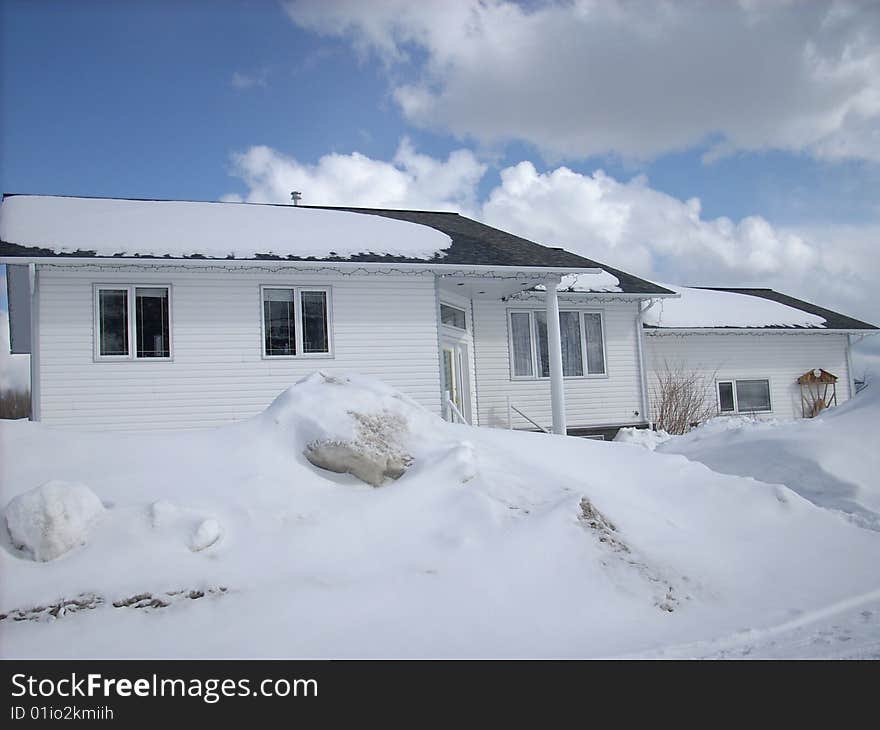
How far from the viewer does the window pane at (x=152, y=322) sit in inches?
471

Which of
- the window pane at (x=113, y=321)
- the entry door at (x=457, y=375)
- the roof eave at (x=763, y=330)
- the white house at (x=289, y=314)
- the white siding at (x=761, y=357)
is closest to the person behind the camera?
the white house at (x=289, y=314)

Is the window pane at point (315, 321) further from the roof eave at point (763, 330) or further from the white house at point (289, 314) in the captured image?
the roof eave at point (763, 330)

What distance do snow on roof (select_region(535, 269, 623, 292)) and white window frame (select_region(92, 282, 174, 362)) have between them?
295 inches

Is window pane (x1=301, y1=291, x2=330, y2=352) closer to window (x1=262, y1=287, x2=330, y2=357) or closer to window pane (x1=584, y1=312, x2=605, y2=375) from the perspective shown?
window (x1=262, y1=287, x2=330, y2=357)

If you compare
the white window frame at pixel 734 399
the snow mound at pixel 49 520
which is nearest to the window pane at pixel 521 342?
the white window frame at pixel 734 399

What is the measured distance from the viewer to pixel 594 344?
54.5 ft

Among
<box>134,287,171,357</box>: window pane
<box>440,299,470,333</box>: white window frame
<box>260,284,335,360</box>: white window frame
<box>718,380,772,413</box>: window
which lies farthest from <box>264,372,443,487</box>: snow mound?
<box>718,380,772,413</box>: window

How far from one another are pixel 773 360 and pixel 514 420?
8.83 m

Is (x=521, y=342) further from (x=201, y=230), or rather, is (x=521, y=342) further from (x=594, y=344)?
(x=201, y=230)

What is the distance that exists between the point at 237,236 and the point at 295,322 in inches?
72.2

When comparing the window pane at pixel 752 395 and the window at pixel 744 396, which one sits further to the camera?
the window pane at pixel 752 395

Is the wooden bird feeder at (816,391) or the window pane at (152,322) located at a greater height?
the window pane at (152,322)
